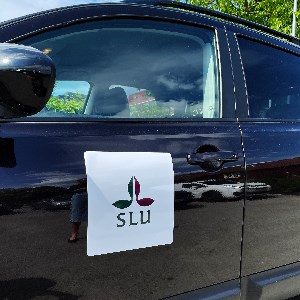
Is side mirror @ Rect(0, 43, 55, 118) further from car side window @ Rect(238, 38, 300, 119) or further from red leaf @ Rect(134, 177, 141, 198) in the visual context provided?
car side window @ Rect(238, 38, 300, 119)

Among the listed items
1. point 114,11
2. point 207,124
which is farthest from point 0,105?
point 207,124

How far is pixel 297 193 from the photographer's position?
1.99 metres

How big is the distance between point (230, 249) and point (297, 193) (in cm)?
49

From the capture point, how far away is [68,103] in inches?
65.9

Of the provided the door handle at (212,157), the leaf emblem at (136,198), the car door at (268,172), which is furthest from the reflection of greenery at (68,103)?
the car door at (268,172)

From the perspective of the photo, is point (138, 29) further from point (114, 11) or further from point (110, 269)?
point (110, 269)

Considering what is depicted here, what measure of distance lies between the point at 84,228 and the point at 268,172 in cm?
88

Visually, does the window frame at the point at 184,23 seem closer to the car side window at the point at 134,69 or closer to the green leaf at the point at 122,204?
the car side window at the point at 134,69

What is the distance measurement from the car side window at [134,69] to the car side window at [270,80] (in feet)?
0.65

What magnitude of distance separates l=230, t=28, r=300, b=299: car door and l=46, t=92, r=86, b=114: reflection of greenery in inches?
27.7

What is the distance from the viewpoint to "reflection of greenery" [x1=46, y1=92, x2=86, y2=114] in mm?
1565

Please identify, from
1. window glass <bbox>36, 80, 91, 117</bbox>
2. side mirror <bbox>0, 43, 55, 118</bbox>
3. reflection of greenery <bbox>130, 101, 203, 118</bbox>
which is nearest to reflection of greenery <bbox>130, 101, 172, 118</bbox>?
reflection of greenery <bbox>130, 101, 203, 118</bbox>

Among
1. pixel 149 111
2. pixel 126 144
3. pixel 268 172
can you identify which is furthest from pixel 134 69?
pixel 268 172

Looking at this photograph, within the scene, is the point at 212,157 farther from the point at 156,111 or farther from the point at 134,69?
the point at 134,69
